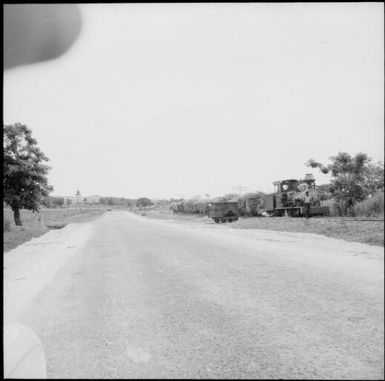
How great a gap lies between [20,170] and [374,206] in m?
1.80

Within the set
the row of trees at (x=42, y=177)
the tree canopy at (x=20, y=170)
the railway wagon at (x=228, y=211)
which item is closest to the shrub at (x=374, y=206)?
the row of trees at (x=42, y=177)

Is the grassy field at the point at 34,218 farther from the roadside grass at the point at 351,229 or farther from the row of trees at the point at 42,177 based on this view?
the roadside grass at the point at 351,229

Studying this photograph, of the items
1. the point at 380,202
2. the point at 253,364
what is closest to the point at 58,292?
the point at 253,364

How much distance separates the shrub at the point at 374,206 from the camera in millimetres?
1744

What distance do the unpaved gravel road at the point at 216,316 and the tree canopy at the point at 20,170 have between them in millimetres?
453

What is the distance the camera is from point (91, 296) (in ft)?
19.6

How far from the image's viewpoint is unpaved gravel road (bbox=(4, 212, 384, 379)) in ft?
7.14

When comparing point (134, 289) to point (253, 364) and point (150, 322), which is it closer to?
point (150, 322)

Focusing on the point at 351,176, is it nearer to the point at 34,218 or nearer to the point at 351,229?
the point at 351,229

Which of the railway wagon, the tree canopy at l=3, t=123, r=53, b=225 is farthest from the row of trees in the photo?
the railway wagon

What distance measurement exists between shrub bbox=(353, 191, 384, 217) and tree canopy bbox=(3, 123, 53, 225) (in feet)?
5.51

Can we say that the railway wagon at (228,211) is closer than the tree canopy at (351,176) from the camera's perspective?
No

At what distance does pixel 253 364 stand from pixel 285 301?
3055 millimetres

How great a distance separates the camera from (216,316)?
513 centimetres
